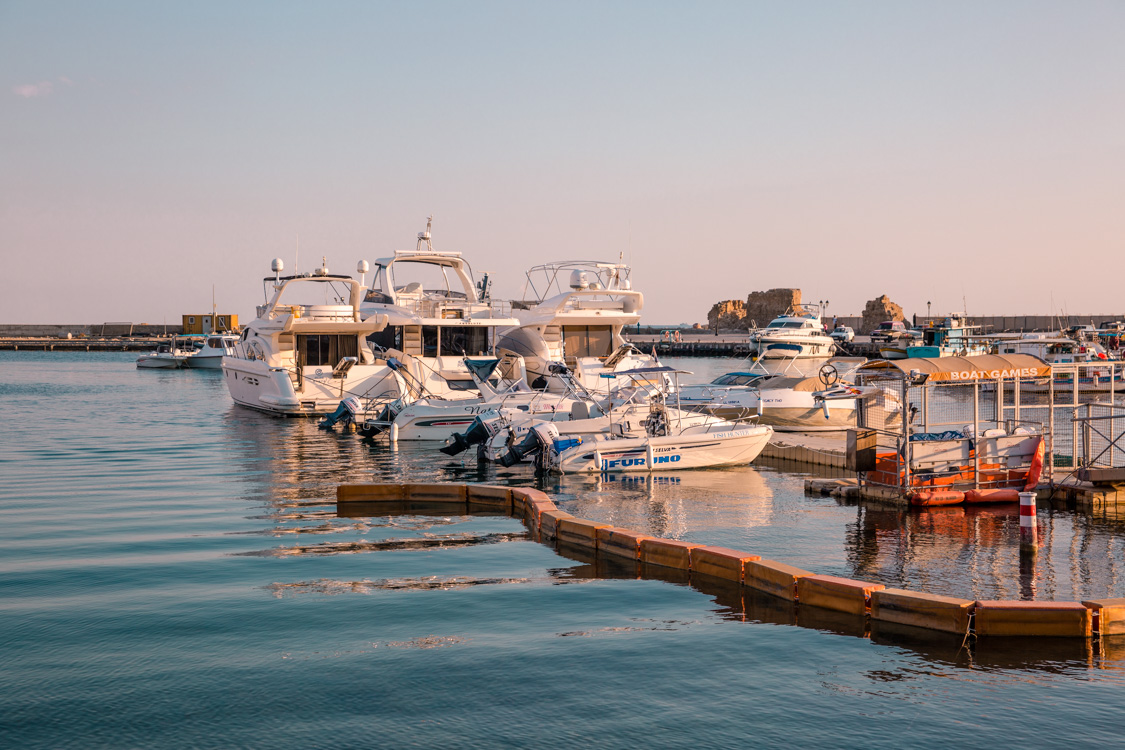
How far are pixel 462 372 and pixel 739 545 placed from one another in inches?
898

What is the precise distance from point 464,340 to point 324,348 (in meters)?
5.50

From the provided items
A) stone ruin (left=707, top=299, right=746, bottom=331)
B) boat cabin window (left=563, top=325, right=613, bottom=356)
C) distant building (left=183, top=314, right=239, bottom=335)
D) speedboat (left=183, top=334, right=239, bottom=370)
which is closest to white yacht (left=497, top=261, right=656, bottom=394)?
boat cabin window (left=563, top=325, right=613, bottom=356)

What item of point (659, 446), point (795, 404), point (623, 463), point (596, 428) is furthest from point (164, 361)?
point (659, 446)

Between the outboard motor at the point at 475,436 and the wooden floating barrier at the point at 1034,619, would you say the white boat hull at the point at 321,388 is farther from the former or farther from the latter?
the wooden floating barrier at the point at 1034,619

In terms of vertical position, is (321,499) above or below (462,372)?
below

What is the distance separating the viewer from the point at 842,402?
29094mm

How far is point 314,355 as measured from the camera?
3562cm

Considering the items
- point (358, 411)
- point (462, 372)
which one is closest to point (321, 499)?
point (358, 411)

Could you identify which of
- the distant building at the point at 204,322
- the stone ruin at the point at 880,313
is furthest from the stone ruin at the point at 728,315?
the distant building at the point at 204,322

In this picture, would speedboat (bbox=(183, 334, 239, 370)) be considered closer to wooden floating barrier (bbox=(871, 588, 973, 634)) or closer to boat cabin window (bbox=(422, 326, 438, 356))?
boat cabin window (bbox=(422, 326, 438, 356))

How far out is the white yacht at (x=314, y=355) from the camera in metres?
34.4

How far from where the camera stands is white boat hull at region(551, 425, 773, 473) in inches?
803

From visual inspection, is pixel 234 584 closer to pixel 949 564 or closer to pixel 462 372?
pixel 949 564

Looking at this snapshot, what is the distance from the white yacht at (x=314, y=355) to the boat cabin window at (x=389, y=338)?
95cm
